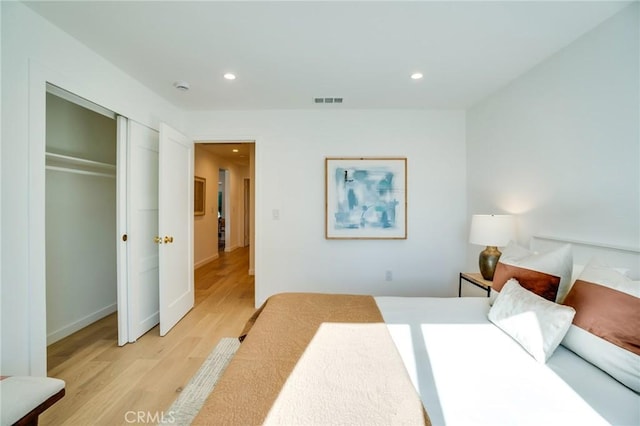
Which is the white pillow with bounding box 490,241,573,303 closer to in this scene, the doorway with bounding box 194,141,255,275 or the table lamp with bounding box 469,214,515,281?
the table lamp with bounding box 469,214,515,281

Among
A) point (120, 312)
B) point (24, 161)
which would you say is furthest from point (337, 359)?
point (120, 312)

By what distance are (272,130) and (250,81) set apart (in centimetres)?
78

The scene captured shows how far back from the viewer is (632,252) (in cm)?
145

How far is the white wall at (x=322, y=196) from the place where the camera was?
313 cm

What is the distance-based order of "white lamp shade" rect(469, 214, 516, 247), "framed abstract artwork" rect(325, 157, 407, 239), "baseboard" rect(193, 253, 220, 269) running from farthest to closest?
"baseboard" rect(193, 253, 220, 269), "framed abstract artwork" rect(325, 157, 407, 239), "white lamp shade" rect(469, 214, 516, 247)

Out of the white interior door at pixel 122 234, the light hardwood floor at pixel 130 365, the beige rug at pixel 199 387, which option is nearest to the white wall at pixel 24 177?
the light hardwood floor at pixel 130 365

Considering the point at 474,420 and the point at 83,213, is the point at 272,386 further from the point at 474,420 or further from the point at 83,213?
the point at 83,213

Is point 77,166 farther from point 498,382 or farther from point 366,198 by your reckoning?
point 498,382

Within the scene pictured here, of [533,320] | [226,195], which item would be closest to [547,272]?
[533,320]

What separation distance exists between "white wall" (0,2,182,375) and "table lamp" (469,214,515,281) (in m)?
3.27

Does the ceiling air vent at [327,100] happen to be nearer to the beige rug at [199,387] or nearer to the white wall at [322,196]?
the white wall at [322,196]

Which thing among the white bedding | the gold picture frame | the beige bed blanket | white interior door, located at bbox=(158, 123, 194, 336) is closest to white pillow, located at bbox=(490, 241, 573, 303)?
the white bedding

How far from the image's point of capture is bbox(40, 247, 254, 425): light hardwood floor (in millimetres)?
1561

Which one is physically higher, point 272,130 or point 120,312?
point 272,130
